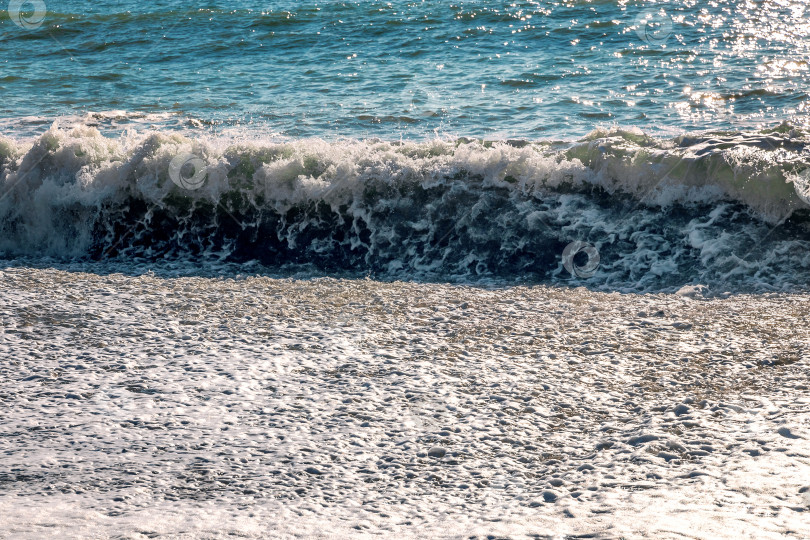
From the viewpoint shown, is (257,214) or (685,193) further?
(257,214)

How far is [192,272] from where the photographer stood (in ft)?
21.4

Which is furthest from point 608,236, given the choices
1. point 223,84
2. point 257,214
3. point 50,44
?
point 50,44

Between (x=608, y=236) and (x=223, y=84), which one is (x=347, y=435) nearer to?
(x=608, y=236)

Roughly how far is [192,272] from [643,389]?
3936 mm
